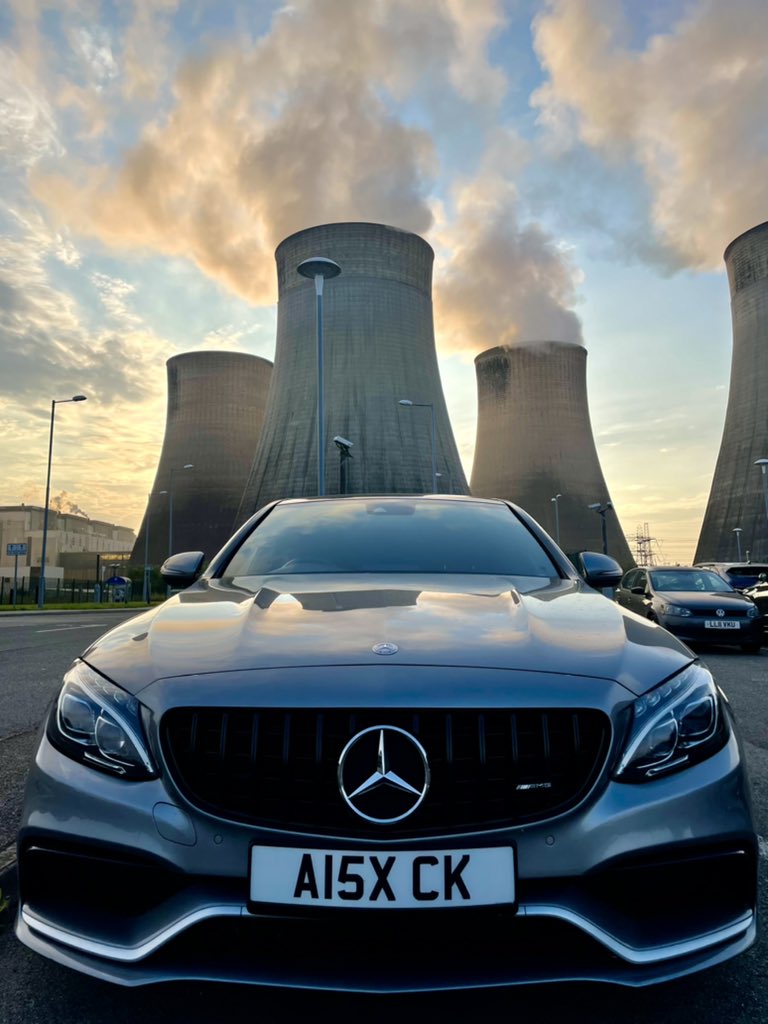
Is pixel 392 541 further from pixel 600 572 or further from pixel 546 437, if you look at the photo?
pixel 546 437

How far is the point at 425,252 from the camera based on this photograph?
32156 millimetres

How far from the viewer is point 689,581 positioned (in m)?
10.6

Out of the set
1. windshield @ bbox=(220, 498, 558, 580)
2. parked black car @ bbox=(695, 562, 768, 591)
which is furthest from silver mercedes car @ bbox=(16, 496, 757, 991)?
parked black car @ bbox=(695, 562, 768, 591)

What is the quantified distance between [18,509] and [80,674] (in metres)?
92.1

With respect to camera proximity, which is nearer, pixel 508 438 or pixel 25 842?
pixel 25 842

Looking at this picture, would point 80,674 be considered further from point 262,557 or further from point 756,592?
point 756,592

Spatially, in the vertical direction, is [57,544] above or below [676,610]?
above

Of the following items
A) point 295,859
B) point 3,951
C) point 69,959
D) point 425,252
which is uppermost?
point 425,252

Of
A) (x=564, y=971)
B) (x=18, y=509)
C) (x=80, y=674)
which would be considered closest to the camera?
(x=564, y=971)

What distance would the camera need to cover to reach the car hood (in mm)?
1514

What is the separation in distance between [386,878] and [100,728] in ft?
2.01

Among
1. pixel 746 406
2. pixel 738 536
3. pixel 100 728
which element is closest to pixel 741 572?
pixel 100 728

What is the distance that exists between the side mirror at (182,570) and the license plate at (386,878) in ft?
4.89

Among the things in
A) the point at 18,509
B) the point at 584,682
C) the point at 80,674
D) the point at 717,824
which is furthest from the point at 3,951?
the point at 18,509
